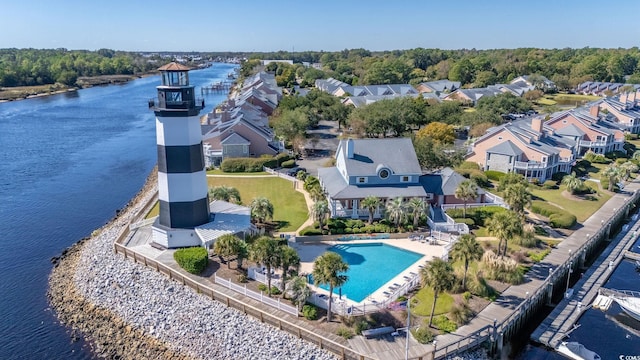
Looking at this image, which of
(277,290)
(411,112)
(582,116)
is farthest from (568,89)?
(277,290)

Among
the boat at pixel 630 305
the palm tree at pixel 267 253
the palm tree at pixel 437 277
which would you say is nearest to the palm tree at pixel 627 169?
the boat at pixel 630 305

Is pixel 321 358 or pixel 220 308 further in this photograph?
pixel 220 308

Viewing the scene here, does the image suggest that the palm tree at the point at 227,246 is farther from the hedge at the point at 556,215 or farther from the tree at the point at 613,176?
the tree at the point at 613,176

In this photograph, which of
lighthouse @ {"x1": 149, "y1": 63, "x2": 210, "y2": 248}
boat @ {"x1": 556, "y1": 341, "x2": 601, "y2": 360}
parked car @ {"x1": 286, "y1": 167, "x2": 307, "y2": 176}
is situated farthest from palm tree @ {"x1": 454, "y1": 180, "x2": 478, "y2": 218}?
lighthouse @ {"x1": 149, "y1": 63, "x2": 210, "y2": 248}

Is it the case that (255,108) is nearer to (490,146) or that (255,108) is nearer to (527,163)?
(490,146)

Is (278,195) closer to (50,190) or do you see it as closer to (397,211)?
(397,211)

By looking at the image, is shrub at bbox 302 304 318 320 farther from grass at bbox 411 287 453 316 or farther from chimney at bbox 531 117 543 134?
chimney at bbox 531 117 543 134

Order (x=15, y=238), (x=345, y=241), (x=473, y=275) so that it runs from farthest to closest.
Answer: (x=15, y=238) < (x=345, y=241) < (x=473, y=275)

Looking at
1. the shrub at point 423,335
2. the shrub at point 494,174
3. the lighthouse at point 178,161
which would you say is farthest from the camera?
the shrub at point 494,174
